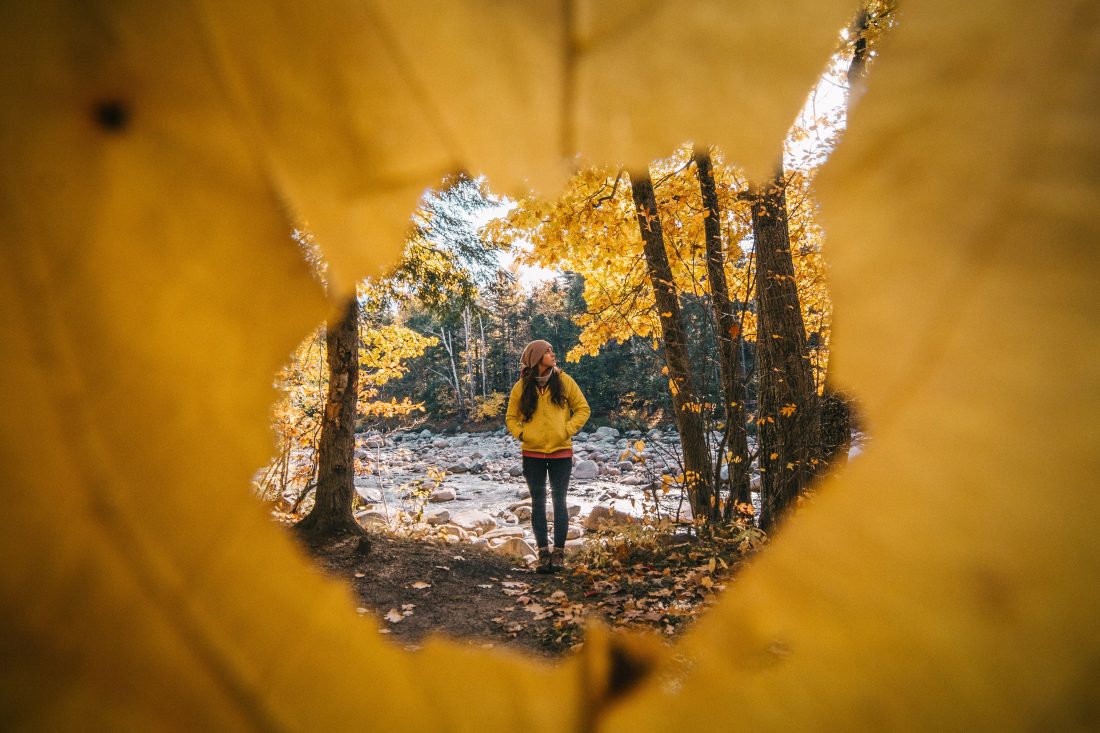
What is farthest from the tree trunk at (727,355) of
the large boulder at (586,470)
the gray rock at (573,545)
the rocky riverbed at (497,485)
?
the large boulder at (586,470)

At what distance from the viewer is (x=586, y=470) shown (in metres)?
16.3

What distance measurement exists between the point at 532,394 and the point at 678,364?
6.67ft

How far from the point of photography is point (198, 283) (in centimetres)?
43

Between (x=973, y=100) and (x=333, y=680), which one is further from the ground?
(x=973, y=100)

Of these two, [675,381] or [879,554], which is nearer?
[879,554]

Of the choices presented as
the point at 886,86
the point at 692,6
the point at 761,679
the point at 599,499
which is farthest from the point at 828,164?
the point at 599,499

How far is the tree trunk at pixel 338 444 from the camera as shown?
191 inches

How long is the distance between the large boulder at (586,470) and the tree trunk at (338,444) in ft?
37.3

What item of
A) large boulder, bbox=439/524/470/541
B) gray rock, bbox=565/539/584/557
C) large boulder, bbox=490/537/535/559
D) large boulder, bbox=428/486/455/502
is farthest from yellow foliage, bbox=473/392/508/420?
large boulder, bbox=490/537/535/559

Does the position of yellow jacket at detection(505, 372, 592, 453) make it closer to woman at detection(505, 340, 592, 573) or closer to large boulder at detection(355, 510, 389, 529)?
woman at detection(505, 340, 592, 573)

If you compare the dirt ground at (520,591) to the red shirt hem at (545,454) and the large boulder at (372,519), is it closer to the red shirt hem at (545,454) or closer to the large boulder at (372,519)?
the red shirt hem at (545,454)

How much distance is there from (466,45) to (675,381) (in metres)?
4.91

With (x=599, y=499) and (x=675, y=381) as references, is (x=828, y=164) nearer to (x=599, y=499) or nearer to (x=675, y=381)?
(x=675, y=381)

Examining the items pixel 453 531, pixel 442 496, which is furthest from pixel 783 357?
pixel 442 496
